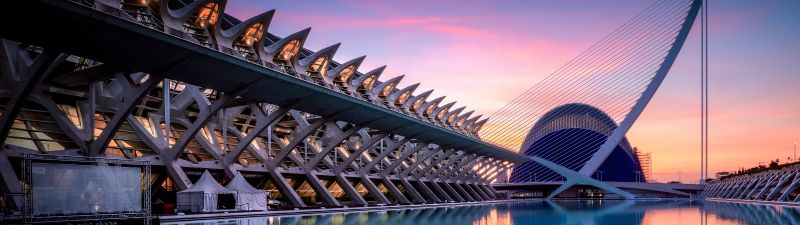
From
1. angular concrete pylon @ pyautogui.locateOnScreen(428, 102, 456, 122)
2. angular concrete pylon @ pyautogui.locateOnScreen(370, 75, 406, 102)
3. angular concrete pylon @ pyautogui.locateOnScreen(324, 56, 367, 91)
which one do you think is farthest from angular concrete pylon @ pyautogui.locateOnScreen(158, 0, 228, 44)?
angular concrete pylon @ pyautogui.locateOnScreen(428, 102, 456, 122)

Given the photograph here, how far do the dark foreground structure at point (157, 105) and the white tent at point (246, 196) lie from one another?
1285mm

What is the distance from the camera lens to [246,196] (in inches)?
1291

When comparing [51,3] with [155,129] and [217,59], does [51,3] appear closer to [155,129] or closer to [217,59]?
[217,59]

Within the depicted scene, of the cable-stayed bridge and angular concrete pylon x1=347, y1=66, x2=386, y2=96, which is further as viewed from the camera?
angular concrete pylon x1=347, y1=66, x2=386, y2=96

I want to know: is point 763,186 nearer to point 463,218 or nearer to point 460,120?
point 460,120

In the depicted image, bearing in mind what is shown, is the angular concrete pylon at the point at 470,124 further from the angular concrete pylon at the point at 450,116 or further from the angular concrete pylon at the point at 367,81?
the angular concrete pylon at the point at 367,81

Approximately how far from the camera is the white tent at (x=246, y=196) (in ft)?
106

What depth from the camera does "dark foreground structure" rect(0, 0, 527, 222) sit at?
62.0ft

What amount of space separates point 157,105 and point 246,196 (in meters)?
6.28

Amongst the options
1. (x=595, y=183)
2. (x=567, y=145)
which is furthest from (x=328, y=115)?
(x=567, y=145)

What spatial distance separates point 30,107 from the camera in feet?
88.0

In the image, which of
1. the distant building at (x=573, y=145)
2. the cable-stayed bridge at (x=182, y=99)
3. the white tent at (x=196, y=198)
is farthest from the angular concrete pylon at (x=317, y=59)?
the distant building at (x=573, y=145)

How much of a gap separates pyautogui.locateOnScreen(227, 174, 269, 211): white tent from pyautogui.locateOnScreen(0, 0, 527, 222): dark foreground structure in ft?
4.21

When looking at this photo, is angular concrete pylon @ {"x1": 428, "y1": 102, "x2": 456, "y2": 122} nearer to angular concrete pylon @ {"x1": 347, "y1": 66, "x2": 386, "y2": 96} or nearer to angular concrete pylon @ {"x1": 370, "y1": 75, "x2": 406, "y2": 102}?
angular concrete pylon @ {"x1": 370, "y1": 75, "x2": 406, "y2": 102}
